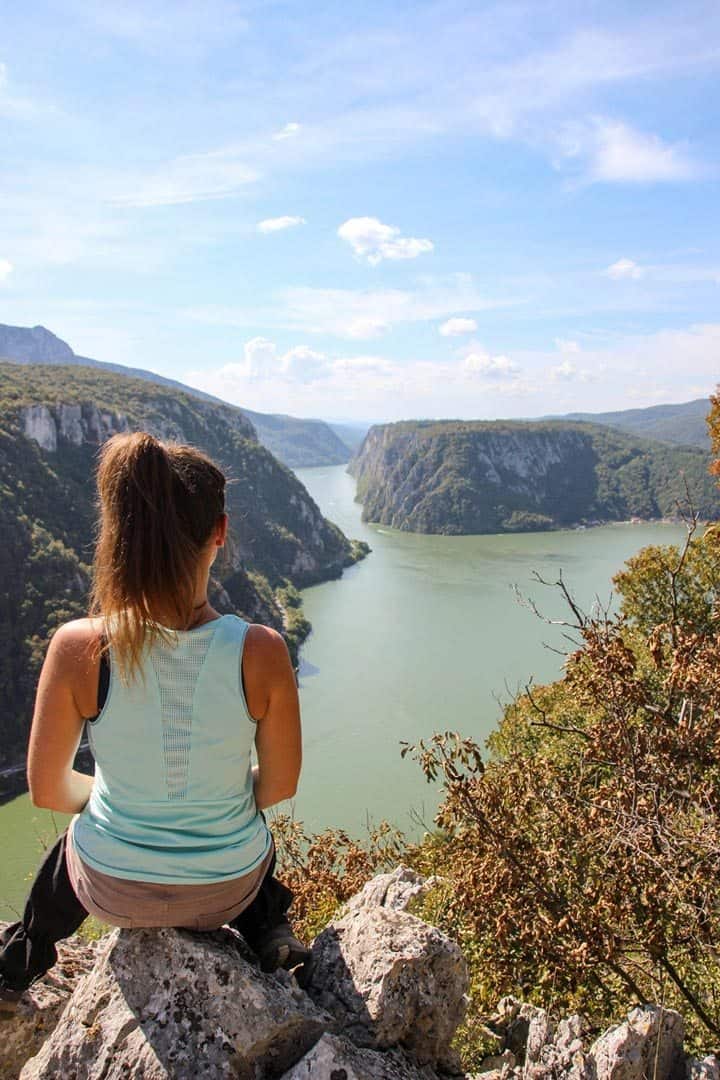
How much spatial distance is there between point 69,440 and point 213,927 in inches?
1644

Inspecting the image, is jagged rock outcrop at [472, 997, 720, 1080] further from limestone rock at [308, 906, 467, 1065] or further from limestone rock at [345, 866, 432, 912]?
limestone rock at [345, 866, 432, 912]

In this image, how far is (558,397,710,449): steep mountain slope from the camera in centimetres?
13852

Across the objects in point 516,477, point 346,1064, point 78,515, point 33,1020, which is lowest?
point 78,515

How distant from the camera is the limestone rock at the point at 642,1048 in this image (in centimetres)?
188

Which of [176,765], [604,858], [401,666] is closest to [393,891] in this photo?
[604,858]

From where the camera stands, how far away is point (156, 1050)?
1366mm

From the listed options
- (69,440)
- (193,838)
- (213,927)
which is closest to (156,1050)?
(213,927)

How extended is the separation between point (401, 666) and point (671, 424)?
15827 cm

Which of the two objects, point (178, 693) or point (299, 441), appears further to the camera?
point (299, 441)

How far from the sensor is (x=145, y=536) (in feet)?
4.15

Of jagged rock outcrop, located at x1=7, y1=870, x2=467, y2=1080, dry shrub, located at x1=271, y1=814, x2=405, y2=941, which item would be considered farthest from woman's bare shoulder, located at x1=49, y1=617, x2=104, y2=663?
dry shrub, located at x1=271, y1=814, x2=405, y2=941

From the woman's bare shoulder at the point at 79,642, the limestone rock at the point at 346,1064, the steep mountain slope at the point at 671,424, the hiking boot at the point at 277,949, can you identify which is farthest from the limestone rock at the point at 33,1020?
the steep mountain slope at the point at 671,424

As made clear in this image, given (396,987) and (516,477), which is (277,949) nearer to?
(396,987)

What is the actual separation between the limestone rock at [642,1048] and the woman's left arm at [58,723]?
1.52m
